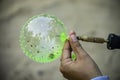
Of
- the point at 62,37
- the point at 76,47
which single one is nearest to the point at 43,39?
the point at 62,37

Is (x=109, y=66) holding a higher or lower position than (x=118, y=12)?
lower

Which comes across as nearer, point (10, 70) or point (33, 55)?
point (33, 55)

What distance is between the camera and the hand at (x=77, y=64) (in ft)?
3.13

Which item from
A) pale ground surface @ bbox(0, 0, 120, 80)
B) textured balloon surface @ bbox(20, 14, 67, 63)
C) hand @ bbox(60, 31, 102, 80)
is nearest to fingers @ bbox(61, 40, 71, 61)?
hand @ bbox(60, 31, 102, 80)

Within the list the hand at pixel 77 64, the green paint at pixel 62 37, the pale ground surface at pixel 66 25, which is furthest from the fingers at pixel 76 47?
the pale ground surface at pixel 66 25

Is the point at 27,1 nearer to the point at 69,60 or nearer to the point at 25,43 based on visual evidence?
the point at 25,43

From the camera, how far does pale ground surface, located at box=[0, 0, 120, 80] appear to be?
1591mm

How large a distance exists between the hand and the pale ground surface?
1.90 feet

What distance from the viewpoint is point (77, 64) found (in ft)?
3.20

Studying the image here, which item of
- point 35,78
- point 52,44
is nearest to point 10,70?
point 35,78

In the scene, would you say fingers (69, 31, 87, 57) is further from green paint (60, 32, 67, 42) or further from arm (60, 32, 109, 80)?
green paint (60, 32, 67, 42)

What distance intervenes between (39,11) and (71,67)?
2.35ft

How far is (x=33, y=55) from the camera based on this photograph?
113 cm

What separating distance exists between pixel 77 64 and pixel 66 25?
65 cm
